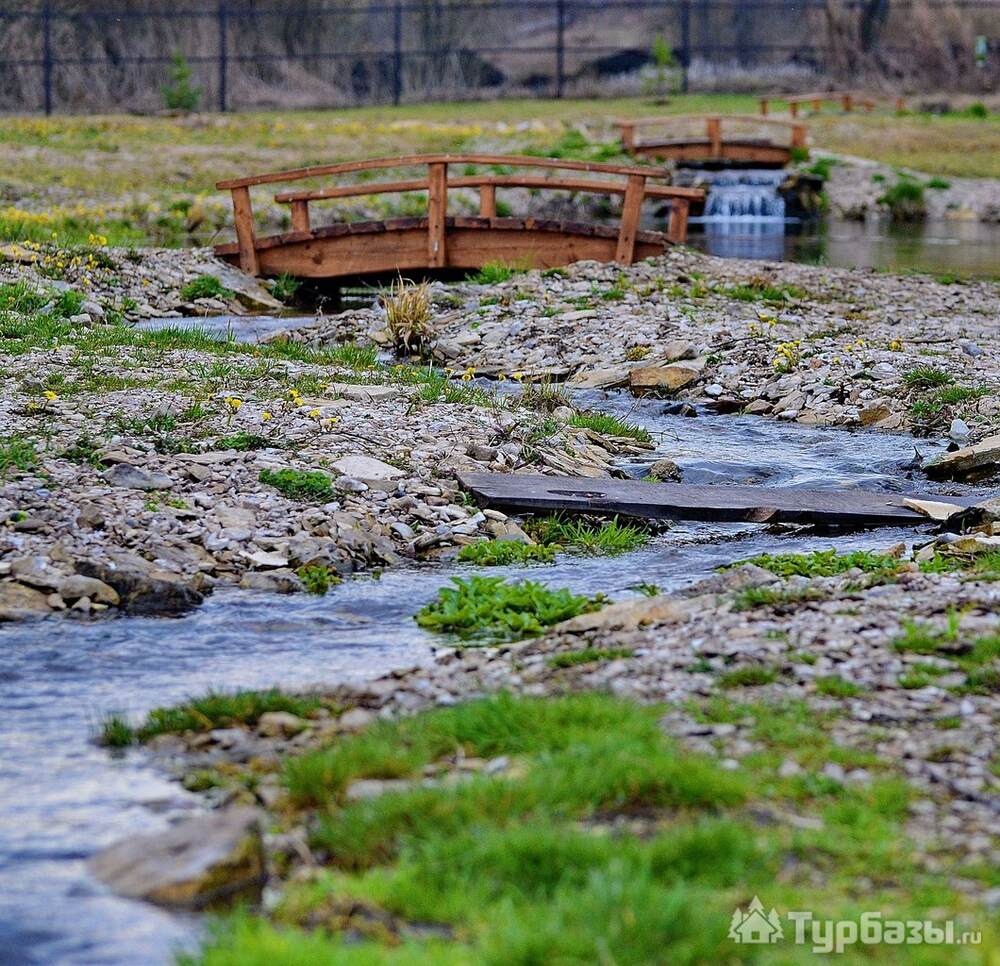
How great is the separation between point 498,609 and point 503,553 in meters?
1.25

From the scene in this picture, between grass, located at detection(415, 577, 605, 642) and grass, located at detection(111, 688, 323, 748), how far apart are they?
1316 mm

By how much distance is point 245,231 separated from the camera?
19625 mm

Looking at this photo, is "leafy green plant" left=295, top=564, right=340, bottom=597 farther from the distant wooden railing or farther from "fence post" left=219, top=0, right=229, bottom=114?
"fence post" left=219, top=0, right=229, bottom=114

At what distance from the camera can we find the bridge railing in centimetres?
3272

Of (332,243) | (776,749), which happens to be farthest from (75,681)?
(332,243)

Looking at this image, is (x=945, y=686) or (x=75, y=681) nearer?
(x=945, y=686)

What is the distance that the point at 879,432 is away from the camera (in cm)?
1202

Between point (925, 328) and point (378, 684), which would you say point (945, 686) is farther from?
point (925, 328)

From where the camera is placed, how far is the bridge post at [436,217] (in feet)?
62.6

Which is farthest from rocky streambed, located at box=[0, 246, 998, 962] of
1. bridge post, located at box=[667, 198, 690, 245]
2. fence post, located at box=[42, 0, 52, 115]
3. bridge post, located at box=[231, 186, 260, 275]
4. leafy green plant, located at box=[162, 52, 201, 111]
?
fence post, located at box=[42, 0, 52, 115]

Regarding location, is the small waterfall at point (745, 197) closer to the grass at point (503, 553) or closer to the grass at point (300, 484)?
the grass at point (300, 484)

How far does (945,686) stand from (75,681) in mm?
3566

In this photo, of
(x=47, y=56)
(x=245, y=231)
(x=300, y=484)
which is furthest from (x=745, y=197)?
(x=300, y=484)

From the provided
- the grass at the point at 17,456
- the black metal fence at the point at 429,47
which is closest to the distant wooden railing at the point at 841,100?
the black metal fence at the point at 429,47
